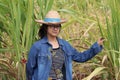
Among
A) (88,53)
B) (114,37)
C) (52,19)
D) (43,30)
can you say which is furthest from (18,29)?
(114,37)

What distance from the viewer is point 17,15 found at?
3.00 m

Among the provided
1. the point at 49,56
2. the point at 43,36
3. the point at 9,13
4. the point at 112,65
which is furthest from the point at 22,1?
the point at 112,65

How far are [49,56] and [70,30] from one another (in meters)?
1.50

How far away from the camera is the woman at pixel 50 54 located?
2.77m

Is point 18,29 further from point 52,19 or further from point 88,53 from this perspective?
point 88,53

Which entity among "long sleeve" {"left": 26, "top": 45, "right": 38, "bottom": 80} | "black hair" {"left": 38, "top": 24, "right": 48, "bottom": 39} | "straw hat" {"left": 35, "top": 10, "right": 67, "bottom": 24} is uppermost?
"straw hat" {"left": 35, "top": 10, "right": 67, "bottom": 24}

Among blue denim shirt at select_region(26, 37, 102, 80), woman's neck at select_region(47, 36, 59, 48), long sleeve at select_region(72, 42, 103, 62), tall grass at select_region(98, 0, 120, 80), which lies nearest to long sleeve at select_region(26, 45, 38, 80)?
blue denim shirt at select_region(26, 37, 102, 80)

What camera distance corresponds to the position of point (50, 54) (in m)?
2.77

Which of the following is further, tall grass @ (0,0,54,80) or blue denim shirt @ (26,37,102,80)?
tall grass @ (0,0,54,80)

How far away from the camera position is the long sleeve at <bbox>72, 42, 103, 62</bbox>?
2.86 metres

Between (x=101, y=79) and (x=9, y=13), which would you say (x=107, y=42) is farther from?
(x=9, y=13)

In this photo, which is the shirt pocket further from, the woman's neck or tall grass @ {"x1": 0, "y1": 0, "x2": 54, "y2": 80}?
tall grass @ {"x1": 0, "y1": 0, "x2": 54, "y2": 80}

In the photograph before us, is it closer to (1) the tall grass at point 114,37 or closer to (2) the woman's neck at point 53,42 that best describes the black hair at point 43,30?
(2) the woman's neck at point 53,42

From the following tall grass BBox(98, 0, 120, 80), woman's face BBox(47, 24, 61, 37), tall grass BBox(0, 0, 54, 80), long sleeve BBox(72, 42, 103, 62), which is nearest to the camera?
woman's face BBox(47, 24, 61, 37)
